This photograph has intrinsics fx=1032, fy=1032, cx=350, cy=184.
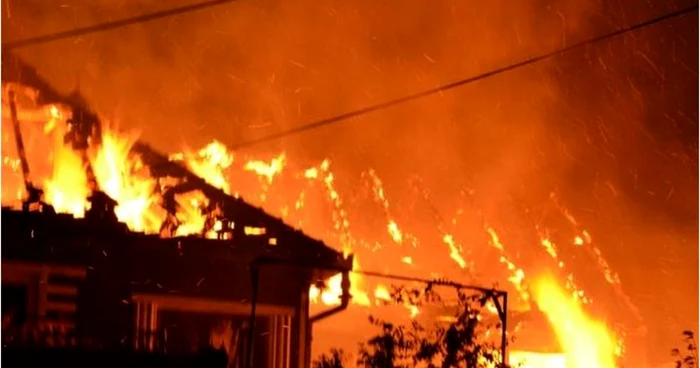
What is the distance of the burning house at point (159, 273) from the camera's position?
1094cm

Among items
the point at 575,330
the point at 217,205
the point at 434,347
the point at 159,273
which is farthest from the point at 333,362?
the point at 575,330

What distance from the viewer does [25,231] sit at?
10.9 m

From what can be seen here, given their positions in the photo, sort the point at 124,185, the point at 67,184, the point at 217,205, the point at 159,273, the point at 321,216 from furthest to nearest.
Answer: the point at 321,216 < the point at 217,205 < the point at 124,185 < the point at 67,184 < the point at 159,273

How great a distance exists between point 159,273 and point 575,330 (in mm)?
21511

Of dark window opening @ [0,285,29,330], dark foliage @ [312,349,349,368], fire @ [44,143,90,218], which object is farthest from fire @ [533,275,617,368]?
dark window opening @ [0,285,29,330]

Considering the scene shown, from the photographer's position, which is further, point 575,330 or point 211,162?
point 575,330

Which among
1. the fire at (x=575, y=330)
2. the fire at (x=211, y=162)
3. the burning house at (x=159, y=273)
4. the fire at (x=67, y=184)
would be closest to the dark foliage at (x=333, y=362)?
the burning house at (x=159, y=273)

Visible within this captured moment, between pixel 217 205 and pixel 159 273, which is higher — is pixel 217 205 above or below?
above

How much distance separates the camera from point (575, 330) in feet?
104

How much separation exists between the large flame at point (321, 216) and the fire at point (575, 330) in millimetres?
42

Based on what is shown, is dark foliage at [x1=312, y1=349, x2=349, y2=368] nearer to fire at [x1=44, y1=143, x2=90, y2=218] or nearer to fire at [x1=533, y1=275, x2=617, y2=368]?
fire at [x1=44, y1=143, x2=90, y2=218]

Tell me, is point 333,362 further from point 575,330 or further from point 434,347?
point 575,330

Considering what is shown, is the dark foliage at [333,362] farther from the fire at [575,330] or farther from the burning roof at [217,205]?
the fire at [575,330]

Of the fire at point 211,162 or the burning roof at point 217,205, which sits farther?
the fire at point 211,162
